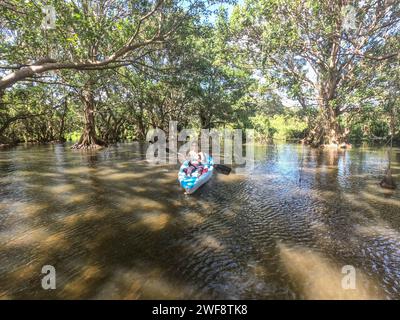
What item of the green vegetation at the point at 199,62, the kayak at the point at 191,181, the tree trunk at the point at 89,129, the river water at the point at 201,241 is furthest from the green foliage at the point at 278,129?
the river water at the point at 201,241

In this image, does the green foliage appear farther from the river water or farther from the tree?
the river water

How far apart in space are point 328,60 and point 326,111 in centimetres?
528

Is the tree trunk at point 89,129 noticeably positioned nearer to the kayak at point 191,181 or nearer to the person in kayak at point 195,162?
the person in kayak at point 195,162

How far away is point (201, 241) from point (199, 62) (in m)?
12.2

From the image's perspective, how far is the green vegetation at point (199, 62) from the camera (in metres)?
11.0

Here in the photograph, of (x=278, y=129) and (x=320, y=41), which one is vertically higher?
(x=320, y=41)

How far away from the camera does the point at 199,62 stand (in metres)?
15.5

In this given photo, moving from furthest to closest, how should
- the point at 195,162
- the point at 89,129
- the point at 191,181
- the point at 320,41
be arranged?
the point at 89,129, the point at 320,41, the point at 195,162, the point at 191,181

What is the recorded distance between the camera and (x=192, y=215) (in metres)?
7.81

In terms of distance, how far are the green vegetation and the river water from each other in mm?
4807

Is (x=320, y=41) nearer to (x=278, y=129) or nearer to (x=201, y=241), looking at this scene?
(x=201, y=241)

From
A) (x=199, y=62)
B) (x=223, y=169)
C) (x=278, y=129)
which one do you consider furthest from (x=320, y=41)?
(x=278, y=129)
